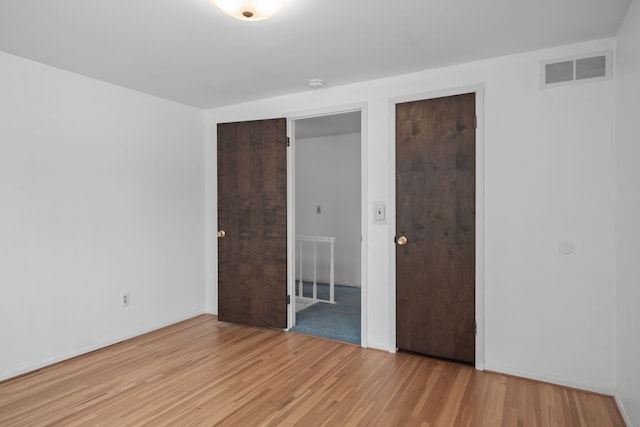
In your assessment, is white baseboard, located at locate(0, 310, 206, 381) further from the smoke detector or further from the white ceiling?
the smoke detector

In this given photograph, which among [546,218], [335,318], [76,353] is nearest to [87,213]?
[76,353]

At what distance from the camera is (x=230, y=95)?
3758 millimetres

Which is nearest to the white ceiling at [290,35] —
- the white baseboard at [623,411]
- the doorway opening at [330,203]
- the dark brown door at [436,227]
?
the dark brown door at [436,227]

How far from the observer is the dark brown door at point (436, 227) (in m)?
2.90

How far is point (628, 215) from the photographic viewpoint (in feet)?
7.04

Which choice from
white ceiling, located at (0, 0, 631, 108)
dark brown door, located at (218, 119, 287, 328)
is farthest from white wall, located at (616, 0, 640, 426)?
dark brown door, located at (218, 119, 287, 328)

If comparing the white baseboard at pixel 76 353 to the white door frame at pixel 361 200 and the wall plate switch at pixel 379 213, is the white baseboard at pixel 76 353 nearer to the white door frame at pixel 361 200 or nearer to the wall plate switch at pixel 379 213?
→ the white door frame at pixel 361 200

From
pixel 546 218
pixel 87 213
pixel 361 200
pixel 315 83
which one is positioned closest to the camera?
pixel 546 218

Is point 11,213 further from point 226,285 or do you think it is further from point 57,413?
point 226,285

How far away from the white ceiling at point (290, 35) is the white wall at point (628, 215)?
26 centimetres

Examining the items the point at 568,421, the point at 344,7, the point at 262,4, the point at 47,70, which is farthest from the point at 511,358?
the point at 47,70

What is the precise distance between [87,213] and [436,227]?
2944mm

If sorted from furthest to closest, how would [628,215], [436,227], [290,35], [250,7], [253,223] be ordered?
[253,223]
[436,227]
[290,35]
[628,215]
[250,7]

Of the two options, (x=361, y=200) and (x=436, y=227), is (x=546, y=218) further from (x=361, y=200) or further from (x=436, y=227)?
(x=361, y=200)
